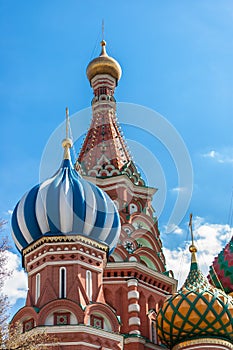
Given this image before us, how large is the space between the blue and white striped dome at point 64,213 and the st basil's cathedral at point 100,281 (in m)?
0.03

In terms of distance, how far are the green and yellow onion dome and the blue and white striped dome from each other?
2.46 meters

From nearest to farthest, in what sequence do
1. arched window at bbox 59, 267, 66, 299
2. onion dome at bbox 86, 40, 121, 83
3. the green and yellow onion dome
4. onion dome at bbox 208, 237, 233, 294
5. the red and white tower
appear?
the red and white tower, arched window at bbox 59, 267, 66, 299, the green and yellow onion dome, onion dome at bbox 208, 237, 233, 294, onion dome at bbox 86, 40, 121, 83

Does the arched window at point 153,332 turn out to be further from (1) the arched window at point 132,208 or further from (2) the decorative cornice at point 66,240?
(1) the arched window at point 132,208

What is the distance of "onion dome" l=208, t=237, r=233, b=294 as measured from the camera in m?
25.2

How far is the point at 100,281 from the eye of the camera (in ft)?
62.5

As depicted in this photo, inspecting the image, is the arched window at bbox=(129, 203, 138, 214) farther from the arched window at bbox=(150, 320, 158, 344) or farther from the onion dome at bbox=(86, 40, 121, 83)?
→ the onion dome at bbox=(86, 40, 121, 83)

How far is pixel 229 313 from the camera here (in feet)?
64.1

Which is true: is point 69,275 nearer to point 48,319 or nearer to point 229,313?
point 48,319

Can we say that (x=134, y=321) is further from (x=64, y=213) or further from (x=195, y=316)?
(x=64, y=213)

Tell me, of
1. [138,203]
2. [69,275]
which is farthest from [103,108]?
[69,275]

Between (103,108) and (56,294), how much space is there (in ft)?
35.4

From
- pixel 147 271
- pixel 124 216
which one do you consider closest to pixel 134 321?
pixel 147 271

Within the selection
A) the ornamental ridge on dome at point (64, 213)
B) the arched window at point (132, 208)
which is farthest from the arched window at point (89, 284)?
the arched window at point (132, 208)

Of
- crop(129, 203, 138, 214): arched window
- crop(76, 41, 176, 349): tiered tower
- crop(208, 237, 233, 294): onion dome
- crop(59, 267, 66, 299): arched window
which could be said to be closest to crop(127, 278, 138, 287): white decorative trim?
crop(76, 41, 176, 349): tiered tower
